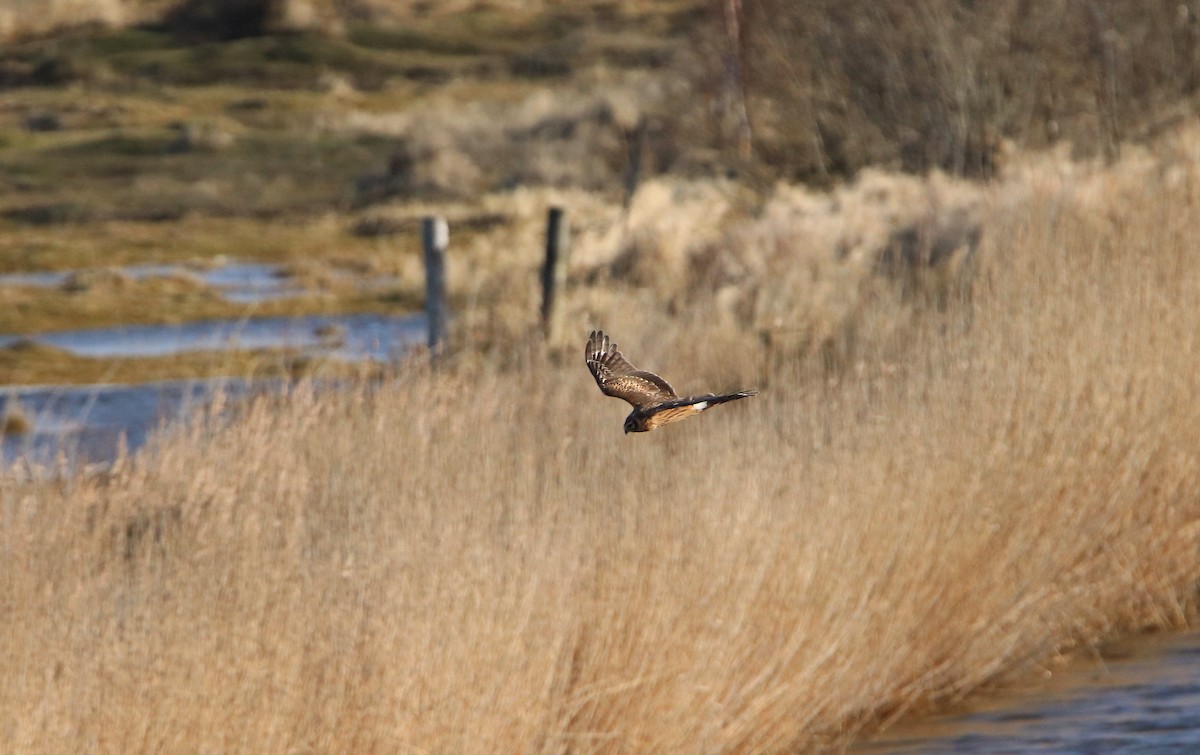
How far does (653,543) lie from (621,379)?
271 centimetres

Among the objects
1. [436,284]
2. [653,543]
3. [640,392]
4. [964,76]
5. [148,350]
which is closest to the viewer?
[640,392]

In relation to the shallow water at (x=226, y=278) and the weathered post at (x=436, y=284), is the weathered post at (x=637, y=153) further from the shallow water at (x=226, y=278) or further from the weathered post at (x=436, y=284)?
the weathered post at (x=436, y=284)

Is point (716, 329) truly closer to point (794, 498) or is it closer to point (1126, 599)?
point (1126, 599)

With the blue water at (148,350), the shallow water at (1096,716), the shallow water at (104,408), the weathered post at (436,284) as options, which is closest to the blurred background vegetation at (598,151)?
the weathered post at (436,284)

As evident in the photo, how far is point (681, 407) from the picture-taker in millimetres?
2982

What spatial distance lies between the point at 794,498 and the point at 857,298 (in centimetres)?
463

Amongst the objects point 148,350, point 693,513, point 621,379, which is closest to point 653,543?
point 693,513

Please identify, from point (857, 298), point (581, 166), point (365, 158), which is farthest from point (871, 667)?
point (365, 158)

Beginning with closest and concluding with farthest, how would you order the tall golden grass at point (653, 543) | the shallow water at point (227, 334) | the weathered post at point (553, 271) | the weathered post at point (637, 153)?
1. the tall golden grass at point (653, 543)
2. the weathered post at point (553, 271)
3. the shallow water at point (227, 334)
4. the weathered post at point (637, 153)

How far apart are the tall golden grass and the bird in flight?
2025 mm

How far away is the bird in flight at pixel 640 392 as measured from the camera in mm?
2926

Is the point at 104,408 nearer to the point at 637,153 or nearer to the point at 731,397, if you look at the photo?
the point at 731,397

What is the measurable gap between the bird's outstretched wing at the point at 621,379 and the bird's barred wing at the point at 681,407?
0.09m

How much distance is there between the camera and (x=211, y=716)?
5059 millimetres
